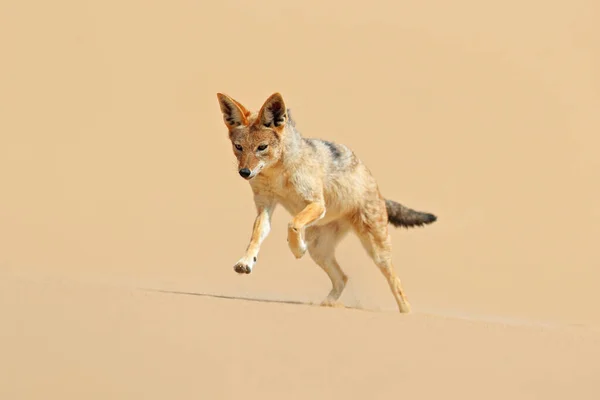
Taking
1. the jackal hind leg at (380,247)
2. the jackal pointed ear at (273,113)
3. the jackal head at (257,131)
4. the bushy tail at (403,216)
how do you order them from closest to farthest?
the jackal head at (257,131)
the jackal pointed ear at (273,113)
the jackal hind leg at (380,247)
the bushy tail at (403,216)

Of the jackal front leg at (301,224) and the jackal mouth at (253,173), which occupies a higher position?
the jackal mouth at (253,173)

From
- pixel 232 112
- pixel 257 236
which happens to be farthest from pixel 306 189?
pixel 232 112

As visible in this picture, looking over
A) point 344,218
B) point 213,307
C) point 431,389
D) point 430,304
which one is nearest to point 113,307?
point 213,307

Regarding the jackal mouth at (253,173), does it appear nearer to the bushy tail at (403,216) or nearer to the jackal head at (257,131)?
the jackal head at (257,131)

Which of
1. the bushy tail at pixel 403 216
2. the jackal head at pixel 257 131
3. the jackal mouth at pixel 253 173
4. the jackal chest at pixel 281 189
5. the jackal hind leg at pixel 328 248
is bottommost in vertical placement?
the jackal hind leg at pixel 328 248

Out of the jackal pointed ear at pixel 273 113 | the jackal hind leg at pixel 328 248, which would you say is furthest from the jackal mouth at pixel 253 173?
the jackal hind leg at pixel 328 248

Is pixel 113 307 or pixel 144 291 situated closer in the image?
pixel 113 307

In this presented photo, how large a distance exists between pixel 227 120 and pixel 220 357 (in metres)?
3.58

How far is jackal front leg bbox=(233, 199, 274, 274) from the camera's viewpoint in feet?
35.7

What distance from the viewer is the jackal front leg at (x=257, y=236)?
1089cm

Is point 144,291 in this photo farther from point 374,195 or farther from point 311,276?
point 311,276

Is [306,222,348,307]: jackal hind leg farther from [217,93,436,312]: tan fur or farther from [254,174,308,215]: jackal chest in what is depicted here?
[254,174,308,215]: jackal chest

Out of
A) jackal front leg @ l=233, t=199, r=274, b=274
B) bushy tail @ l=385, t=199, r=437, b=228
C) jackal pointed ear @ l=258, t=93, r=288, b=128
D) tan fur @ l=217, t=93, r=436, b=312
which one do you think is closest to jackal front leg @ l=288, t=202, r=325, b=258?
tan fur @ l=217, t=93, r=436, b=312

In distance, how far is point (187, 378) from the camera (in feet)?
28.7
